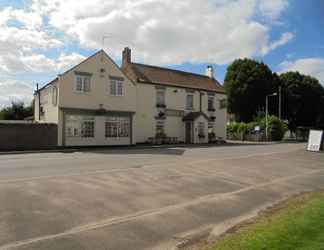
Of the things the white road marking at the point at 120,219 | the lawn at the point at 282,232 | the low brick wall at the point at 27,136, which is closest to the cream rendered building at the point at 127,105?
the low brick wall at the point at 27,136

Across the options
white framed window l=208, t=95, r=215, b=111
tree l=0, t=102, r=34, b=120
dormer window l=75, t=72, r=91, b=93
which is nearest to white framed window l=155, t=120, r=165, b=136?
white framed window l=208, t=95, r=215, b=111

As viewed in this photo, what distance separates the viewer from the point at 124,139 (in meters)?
29.3

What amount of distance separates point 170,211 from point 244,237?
228 centimetres

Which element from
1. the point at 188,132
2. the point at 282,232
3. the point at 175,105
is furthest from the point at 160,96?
the point at 282,232

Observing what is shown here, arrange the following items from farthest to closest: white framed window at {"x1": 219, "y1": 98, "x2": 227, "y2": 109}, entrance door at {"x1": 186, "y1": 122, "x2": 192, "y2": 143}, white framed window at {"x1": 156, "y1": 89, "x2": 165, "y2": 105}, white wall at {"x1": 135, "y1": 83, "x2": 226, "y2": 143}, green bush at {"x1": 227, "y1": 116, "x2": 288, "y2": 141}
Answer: green bush at {"x1": 227, "y1": 116, "x2": 288, "y2": 141}
white framed window at {"x1": 219, "y1": 98, "x2": 227, "y2": 109}
entrance door at {"x1": 186, "y1": 122, "x2": 192, "y2": 143}
white framed window at {"x1": 156, "y1": 89, "x2": 165, "y2": 105}
white wall at {"x1": 135, "y1": 83, "x2": 226, "y2": 143}

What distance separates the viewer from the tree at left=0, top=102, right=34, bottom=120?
50438mm

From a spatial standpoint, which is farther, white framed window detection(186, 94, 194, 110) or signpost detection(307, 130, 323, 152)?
white framed window detection(186, 94, 194, 110)

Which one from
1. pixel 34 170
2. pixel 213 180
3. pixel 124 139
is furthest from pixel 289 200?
pixel 124 139

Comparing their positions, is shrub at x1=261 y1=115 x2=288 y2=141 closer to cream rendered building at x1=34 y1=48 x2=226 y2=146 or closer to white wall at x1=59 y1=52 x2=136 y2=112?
cream rendered building at x1=34 y1=48 x2=226 y2=146

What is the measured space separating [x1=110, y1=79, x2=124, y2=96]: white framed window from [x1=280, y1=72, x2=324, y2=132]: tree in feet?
121

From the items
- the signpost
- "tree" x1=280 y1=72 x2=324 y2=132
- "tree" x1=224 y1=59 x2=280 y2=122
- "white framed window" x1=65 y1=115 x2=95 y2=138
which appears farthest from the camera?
"tree" x1=280 y1=72 x2=324 y2=132

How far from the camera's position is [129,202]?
25.9 ft

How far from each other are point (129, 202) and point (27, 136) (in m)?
18.5

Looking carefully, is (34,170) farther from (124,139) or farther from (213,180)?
(124,139)
